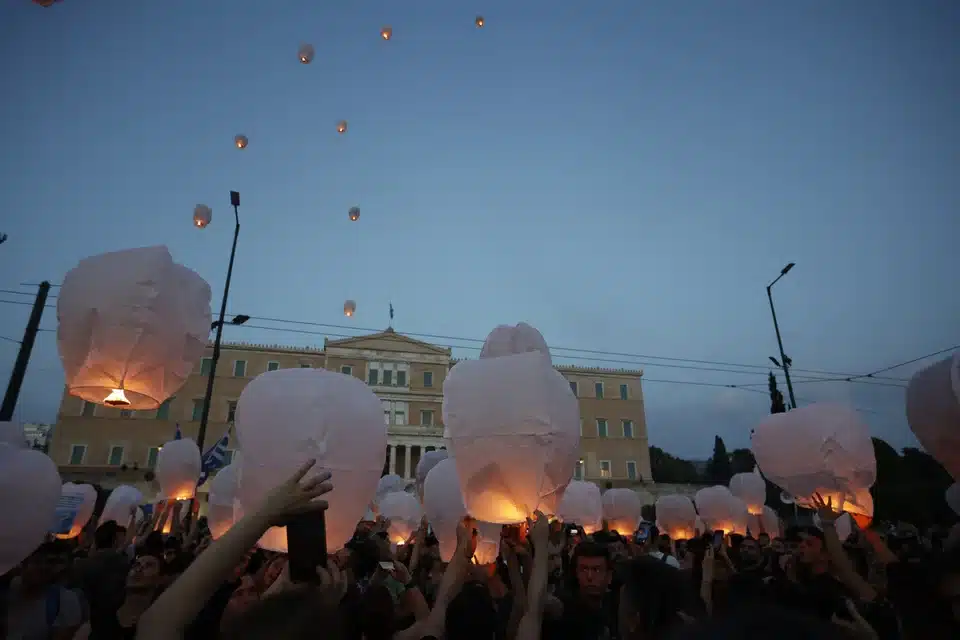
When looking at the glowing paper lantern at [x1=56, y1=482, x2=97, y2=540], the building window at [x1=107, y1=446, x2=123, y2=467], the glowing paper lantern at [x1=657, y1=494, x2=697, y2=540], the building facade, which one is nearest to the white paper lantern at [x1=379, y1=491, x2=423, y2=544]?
the glowing paper lantern at [x1=56, y1=482, x2=97, y2=540]

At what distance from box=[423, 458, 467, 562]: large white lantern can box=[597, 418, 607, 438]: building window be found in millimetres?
45346

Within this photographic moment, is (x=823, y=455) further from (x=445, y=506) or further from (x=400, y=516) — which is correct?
(x=400, y=516)

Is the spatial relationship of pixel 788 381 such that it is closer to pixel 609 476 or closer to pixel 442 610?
pixel 442 610

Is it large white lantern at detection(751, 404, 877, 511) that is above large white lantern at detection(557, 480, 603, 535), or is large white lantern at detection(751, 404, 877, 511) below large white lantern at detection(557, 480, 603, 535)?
above

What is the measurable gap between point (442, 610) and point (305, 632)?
1733 millimetres

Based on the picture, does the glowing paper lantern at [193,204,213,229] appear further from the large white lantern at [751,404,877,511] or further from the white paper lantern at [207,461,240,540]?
the large white lantern at [751,404,877,511]

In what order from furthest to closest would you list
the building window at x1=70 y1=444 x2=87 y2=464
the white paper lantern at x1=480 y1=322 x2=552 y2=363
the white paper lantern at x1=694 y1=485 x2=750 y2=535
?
1. the building window at x1=70 y1=444 x2=87 y2=464
2. the white paper lantern at x1=694 y1=485 x2=750 y2=535
3. the white paper lantern at x1=480 y1=322 x2=552 y2=363

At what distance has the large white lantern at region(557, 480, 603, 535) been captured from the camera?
10789 millimetres

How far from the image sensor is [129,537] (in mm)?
5367

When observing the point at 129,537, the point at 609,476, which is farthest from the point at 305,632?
the point at 609,476

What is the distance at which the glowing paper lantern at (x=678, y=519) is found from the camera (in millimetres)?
11656

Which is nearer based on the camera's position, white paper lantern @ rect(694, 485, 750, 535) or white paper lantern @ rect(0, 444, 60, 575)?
white paper lantern @ rect(0, 444, 60, 575)

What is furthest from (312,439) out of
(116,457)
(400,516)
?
(116,457)

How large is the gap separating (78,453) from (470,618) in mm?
48407
